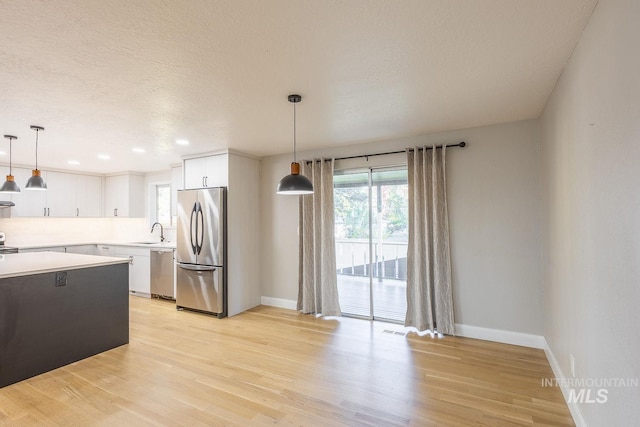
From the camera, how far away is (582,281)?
1.98m

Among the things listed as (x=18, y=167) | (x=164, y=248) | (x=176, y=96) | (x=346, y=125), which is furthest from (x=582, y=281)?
(x=18, y=167)

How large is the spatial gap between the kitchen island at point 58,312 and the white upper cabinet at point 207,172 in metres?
1.73

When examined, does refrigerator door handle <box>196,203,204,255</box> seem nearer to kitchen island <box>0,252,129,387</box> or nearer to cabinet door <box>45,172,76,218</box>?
kitchen island <box>0,252,129,387</box>

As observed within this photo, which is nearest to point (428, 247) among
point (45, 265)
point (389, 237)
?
point (389, 237)

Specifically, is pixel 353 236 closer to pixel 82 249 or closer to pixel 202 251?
pixel 202 251

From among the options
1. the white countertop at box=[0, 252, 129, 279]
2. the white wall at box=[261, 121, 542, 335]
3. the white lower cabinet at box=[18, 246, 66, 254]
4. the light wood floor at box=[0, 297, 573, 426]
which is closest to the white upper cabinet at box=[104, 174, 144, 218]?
the white lower cabinet at box=[18, 246, 66, 254]

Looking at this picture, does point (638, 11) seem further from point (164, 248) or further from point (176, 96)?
point (164, 248)

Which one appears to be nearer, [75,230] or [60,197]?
[60,197]

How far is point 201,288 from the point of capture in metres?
4.74

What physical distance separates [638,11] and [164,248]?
6.13 metres

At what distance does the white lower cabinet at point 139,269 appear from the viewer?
584cm

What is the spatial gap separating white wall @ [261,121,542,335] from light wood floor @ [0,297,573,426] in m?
0.43

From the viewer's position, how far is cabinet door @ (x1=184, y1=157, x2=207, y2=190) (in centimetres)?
496

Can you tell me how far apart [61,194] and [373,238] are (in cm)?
638
